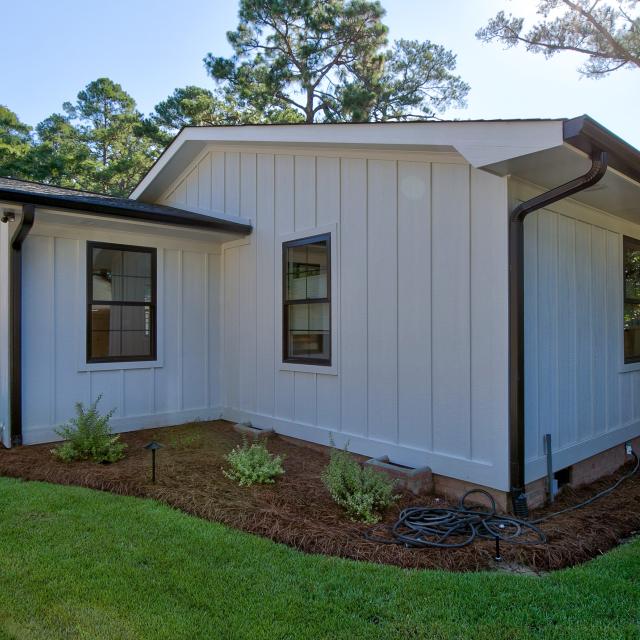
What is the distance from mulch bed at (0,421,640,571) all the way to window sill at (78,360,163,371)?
3.07 ft

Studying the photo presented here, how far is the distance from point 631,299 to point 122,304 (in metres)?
6.10

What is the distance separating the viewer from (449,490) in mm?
4078

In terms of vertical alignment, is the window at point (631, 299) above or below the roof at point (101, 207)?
below

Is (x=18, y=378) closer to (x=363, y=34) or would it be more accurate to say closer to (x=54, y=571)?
(x=54, y=571)

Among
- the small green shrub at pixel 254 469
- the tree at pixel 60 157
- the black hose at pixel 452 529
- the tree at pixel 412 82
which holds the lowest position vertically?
the black hose at pixel 452 529

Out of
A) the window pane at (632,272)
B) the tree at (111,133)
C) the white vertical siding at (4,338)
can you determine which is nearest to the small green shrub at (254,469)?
the white vertical siding at (4,338)

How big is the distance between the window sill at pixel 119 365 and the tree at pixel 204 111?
14221 mm

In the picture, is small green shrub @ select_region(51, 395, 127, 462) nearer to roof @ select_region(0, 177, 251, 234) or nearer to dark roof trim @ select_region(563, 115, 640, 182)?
roof @ select_region(0, 177, 251, 234)

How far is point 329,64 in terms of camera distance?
698 inches

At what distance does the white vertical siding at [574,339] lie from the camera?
4113 millimetres

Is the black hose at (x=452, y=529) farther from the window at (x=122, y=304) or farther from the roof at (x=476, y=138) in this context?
the window at (x=122, y=304)

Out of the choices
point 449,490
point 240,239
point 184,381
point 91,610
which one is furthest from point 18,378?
point 449,490

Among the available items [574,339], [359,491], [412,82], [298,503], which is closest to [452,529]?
[359,491]

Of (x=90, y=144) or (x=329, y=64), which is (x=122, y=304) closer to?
(x=329, y=64)
